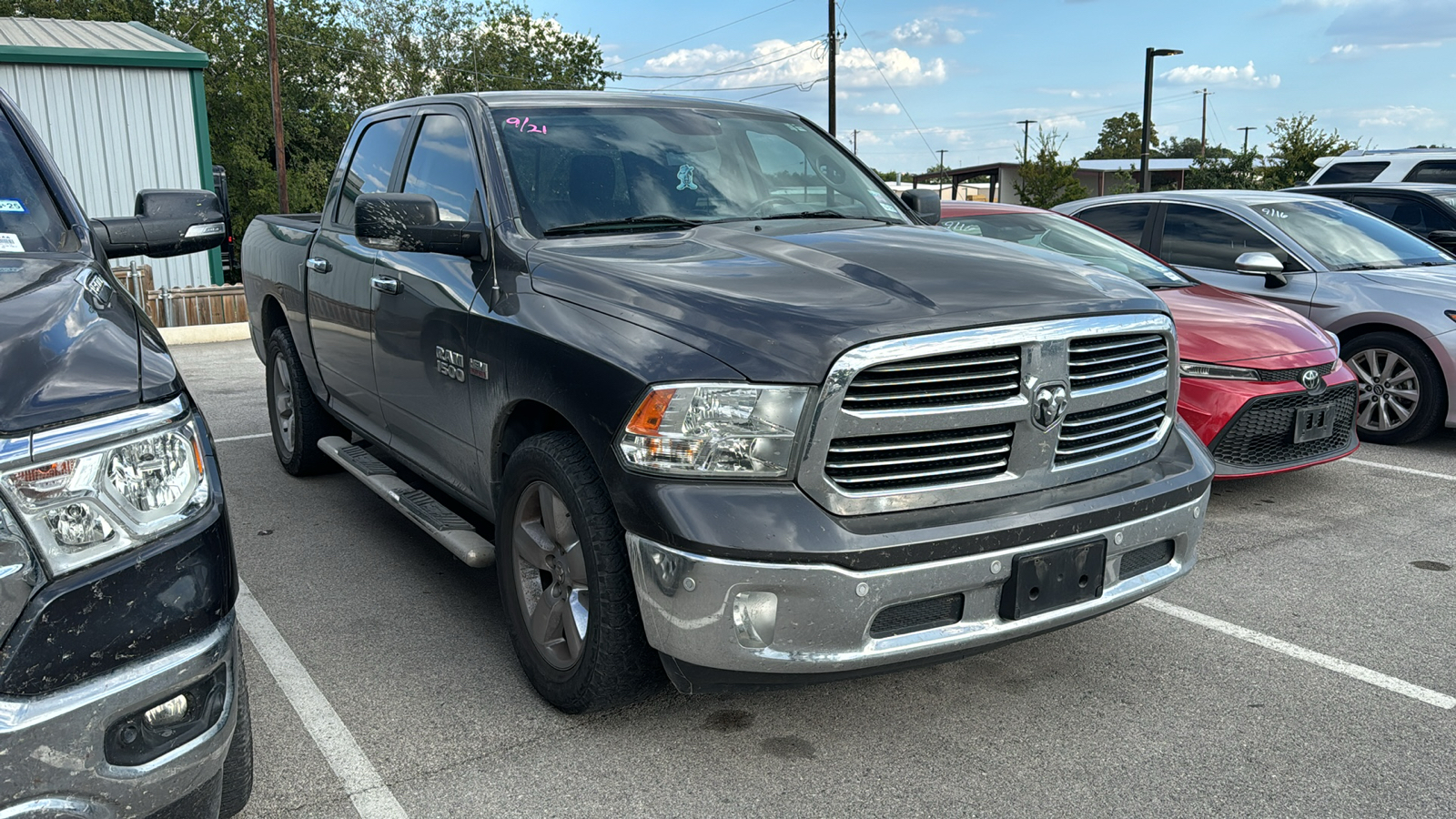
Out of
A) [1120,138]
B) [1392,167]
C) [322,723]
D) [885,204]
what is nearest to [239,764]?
[322,723]

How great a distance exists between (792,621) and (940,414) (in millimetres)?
612

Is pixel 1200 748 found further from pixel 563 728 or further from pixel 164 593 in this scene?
pixel 164 593

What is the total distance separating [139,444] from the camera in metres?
1.95

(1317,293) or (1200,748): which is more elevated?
(1317,293)

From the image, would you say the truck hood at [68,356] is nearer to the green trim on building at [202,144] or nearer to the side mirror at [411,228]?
the side mirror at [411,228]

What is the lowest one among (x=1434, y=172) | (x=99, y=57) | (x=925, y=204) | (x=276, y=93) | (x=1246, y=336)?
(x=1246, y=336)

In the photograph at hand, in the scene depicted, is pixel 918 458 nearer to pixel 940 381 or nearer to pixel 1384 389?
pixel 940 381

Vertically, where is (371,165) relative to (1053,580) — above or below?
above

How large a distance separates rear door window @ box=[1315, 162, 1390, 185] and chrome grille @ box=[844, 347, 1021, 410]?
469 inches

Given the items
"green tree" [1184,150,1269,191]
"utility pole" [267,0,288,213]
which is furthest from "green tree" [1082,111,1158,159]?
"utility pole" [267,0,288,213]

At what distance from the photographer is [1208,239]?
7395 mm

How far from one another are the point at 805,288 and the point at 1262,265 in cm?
500

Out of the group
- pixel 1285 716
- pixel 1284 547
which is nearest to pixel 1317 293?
pixel 1284 547

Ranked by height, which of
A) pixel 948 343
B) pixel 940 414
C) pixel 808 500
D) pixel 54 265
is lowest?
pixel 808 500
